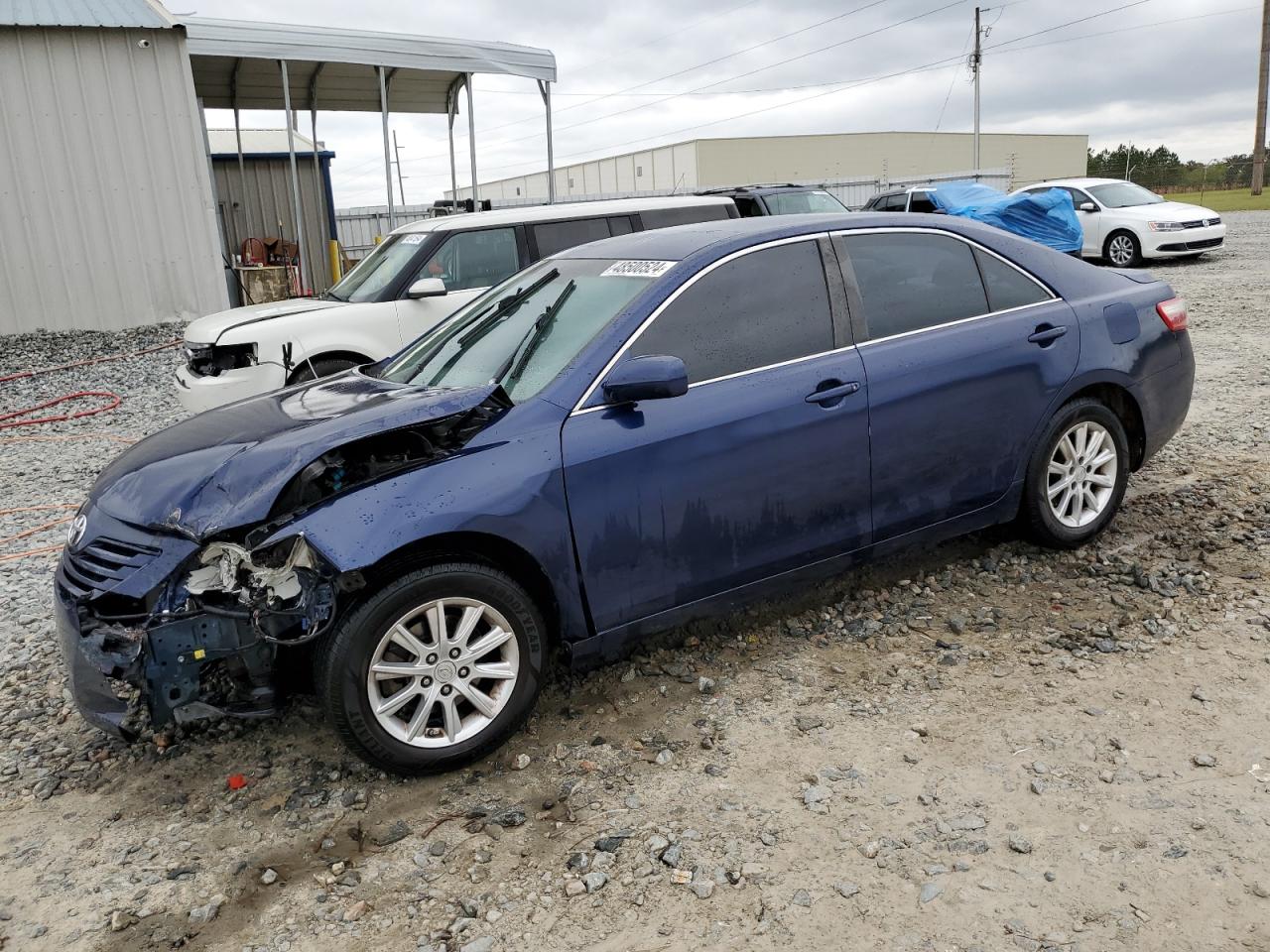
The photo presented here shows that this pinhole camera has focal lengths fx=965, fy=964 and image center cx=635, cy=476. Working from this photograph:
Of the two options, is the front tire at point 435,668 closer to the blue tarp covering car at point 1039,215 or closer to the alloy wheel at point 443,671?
the alloy wheel at point 443,671

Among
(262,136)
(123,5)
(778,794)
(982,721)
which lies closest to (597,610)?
(778,794)

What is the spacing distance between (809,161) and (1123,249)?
47.0m

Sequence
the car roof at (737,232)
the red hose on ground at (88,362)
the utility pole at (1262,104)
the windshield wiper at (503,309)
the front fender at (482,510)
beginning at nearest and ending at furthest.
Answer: the front fender at (482,510)
the car roof at (737,232)
the windshield wiper at (503,309)
the red hose on ground at (88,362)
the utility pole at (1262,104)

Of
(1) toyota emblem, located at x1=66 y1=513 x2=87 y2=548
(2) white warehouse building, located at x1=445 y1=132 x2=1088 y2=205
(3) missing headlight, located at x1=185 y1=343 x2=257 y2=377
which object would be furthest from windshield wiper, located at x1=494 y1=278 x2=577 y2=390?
(2) white warehouse building, located at x1=445 y1=132 x2=1088 y2=205

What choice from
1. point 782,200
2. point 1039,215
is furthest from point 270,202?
point 1039,215

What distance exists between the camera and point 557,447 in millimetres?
3307

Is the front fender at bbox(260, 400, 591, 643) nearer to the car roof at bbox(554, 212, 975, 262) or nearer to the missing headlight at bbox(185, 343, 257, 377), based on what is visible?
the car roof at bbox(554, 212, 975, 262)

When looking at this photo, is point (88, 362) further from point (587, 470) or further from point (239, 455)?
point (587, 470)

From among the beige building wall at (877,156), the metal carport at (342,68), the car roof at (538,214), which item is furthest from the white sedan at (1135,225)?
the beige building wall at (877,156)

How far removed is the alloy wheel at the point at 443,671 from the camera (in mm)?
3113

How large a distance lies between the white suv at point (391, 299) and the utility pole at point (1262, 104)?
3801 cm

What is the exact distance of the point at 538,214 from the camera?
336 inches

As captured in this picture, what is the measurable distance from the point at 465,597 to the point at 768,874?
126 centimetres

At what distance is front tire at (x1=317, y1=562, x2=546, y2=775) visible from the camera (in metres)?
3.03
